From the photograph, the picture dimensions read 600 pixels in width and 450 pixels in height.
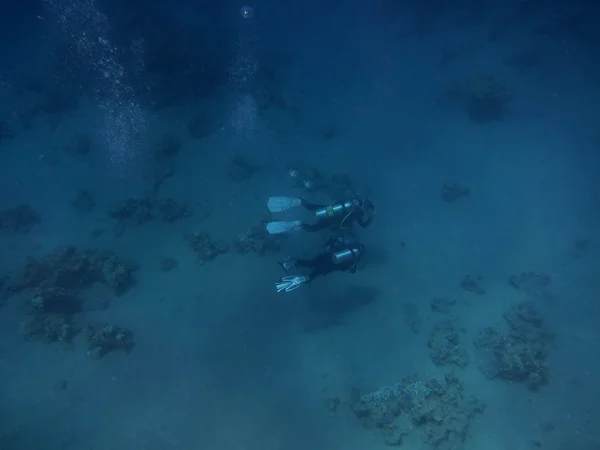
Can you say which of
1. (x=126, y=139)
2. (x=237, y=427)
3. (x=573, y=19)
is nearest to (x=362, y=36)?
(x=573, y=19)

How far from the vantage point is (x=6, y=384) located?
10016 mm

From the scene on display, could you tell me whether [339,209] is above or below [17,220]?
below

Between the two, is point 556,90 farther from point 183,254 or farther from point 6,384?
point 6,384

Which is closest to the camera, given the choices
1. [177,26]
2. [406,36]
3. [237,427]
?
[237,427]

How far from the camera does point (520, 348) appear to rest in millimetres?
10758

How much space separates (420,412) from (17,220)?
16.8m

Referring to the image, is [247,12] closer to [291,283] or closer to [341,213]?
[341,213]

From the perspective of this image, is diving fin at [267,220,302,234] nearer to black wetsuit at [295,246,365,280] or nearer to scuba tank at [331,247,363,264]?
black wetsuit at [295,246,365,280]

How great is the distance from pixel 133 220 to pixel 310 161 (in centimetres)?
863

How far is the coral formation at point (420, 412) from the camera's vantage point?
364 inches

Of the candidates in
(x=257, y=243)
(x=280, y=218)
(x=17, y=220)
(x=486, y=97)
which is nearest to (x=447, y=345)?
(x=257, y=243)

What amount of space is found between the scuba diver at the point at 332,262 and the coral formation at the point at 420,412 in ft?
12.0

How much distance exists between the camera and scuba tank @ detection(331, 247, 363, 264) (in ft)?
32.4

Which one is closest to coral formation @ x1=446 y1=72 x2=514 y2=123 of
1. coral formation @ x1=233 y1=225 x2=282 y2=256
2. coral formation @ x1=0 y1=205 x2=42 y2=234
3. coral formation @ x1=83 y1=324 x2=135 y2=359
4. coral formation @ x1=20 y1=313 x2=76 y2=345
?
coral formation @ x1=233 y1=225 x2=282 y2=256
